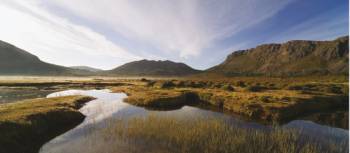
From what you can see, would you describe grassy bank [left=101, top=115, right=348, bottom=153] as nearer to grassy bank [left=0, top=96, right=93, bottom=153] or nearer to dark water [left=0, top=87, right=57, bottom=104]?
grassy bank [left=0, top=96, right=93, bottom=153]

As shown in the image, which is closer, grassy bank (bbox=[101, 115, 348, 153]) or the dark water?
grassy bank (bbox=[101, 115, 348, 153])

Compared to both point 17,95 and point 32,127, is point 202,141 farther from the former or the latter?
point 17,95

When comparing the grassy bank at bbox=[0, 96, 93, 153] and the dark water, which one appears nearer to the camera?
the grassy bank at bbox=[0, 96, 93, 153]

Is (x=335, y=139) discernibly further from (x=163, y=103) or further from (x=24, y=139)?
(x=24, y=139)

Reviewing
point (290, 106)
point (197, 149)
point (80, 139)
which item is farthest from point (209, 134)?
point (290, 106)

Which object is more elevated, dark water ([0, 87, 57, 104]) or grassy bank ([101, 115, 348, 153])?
dark water ([0, 87, 57, 104])

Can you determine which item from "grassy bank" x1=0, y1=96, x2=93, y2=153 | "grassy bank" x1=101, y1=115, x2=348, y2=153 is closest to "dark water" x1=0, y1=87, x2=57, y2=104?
"grassy bank" x1=0, y1=96, x2=93, y2=153

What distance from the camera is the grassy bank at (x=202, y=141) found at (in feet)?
61.8

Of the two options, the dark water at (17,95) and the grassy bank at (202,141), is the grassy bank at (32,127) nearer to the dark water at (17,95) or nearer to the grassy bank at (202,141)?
the grassy bank at (202,141)

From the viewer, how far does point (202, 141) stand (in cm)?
2042

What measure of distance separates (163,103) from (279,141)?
2999 cm

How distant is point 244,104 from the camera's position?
129 feet

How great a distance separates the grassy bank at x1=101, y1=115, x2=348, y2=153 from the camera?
61.8 ft

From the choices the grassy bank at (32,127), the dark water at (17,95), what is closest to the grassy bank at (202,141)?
the grassy bank at (32,127)
